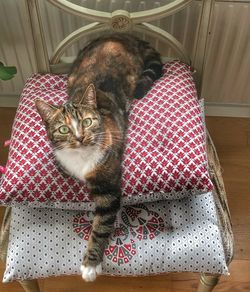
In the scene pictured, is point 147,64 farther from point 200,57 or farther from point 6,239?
point 6,239

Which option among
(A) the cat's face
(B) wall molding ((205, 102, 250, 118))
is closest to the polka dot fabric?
(A) the cat's face

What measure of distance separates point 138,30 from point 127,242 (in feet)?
1.95

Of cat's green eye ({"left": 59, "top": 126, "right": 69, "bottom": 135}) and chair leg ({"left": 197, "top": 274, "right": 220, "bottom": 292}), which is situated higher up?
cat's green eye ({"left": 59, "top": 126, "right": 69, "bottom": 135})

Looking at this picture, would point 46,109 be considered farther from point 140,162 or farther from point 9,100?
point 9,100

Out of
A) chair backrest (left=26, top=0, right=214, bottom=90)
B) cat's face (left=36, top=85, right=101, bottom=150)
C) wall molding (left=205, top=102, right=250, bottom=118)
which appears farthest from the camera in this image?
wall molding (left=205, top=102, right=250, bottom=118)

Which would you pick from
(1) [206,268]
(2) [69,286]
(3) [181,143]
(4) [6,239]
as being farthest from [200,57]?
(2) [69,286]

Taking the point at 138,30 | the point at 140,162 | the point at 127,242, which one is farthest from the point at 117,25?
the point at 127,242

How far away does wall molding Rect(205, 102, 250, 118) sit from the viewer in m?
1.63

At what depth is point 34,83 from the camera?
3.65 feet

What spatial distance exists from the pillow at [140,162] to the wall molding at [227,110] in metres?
0.66

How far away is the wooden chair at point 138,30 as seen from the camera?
100cm

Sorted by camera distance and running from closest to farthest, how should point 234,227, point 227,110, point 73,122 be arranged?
point 73,122
point 234,227
point 227,110

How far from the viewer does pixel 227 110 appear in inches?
65.1

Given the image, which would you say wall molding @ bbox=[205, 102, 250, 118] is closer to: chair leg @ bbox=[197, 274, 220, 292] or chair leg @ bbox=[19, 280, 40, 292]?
chair leg @ bbox=[197, 274, 220, 292]
